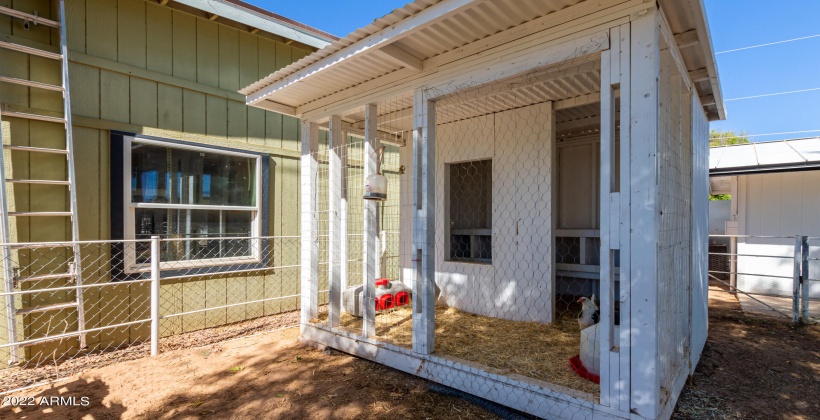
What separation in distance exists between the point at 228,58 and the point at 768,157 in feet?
26.6

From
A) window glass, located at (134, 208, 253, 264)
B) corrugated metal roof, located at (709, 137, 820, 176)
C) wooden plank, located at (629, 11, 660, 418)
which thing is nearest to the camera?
wooden plank, located at (629, 11, 660, 418)

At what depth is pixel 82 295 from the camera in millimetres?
3594

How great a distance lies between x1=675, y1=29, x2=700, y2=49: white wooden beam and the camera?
2.38m

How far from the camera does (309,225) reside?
391cm

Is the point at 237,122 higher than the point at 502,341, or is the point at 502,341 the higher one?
the point at 237,122

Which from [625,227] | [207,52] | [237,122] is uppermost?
[207,52]

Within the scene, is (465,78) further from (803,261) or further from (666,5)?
(803,261)

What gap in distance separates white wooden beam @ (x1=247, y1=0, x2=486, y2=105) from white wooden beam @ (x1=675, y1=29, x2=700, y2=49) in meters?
1.35

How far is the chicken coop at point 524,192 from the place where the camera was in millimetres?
2039

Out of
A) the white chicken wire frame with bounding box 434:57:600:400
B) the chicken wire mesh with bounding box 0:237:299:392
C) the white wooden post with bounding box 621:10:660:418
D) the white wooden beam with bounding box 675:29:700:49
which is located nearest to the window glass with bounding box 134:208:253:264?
the chicken wire mesh with bounding box 0:237:299:392

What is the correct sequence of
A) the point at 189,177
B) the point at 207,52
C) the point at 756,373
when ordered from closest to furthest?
the point at 756,373
the point at 189,177
the point at 207,52

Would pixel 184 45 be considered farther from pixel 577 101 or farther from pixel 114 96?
pixel 577 101

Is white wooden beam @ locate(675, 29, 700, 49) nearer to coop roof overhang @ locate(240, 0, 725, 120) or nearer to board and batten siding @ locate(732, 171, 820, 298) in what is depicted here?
coop roof overhang @ locate(240, 0, 725, 120)

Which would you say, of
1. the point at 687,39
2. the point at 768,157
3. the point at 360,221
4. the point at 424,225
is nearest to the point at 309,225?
the point at 424,225
